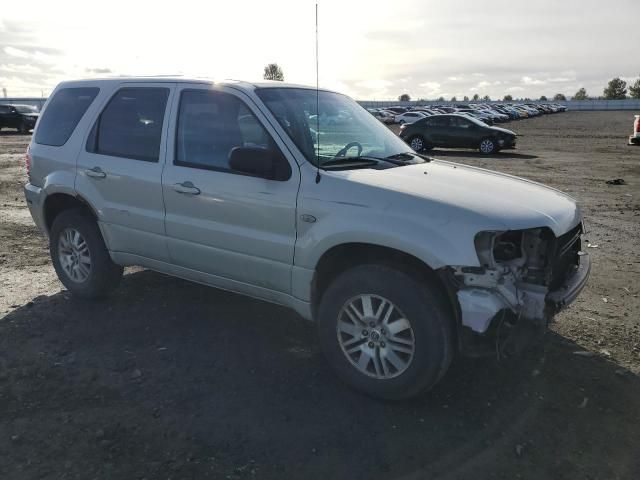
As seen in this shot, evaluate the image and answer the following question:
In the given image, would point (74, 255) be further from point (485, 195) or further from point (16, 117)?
point (16, 117)

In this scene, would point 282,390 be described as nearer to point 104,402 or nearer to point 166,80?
point 104,402

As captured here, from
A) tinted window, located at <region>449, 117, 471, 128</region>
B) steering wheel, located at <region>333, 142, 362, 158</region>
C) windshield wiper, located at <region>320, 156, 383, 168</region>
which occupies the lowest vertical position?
windshield wiper, located at <region>320, 156, 383, 168</region>

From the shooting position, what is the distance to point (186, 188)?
13.6 ft

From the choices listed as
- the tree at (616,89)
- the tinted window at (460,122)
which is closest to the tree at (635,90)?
the tree at (616,89)

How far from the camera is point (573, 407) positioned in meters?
3.47

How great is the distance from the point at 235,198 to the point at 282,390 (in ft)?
4.47

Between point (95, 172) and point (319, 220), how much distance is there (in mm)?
2308

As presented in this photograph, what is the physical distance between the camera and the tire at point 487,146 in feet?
70.0

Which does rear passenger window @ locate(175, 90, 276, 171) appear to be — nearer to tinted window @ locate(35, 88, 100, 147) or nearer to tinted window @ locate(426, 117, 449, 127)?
tinted window @ locate(35, 88, 100, 147)

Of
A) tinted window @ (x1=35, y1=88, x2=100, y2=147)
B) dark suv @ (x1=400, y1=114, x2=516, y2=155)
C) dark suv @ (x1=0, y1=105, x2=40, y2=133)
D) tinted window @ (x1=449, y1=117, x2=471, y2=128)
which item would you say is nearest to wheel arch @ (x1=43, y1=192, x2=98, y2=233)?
tinted window @ (x1=35, y1=88, x2=100, y2=147)

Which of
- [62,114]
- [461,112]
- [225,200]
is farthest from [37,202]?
[461,112]

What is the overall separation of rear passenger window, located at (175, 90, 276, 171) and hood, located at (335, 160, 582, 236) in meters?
0.80

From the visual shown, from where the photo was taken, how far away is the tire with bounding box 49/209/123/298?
4.98 meters

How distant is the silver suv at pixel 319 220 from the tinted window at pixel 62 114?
0.02 m
